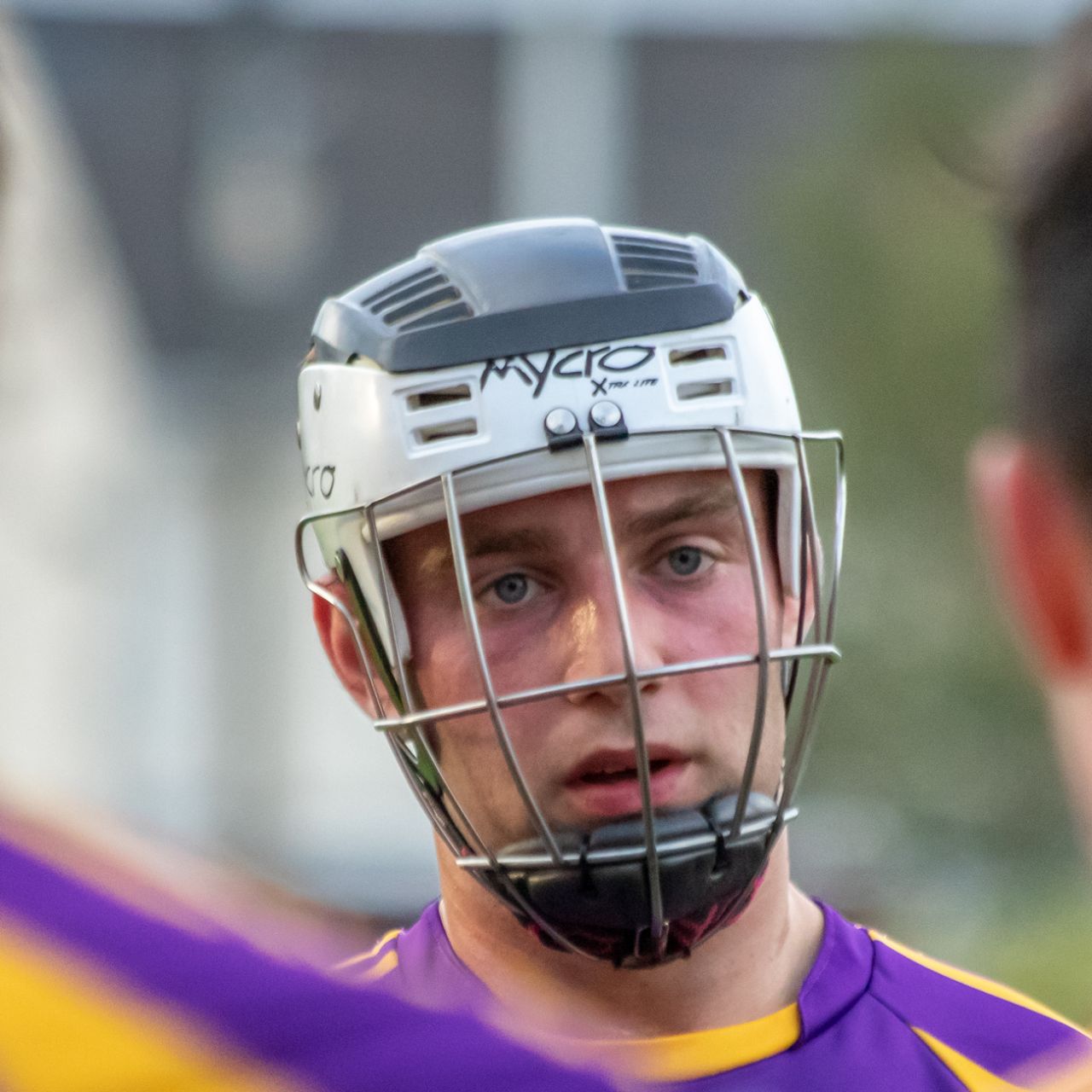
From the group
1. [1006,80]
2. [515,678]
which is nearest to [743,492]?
[515,678]

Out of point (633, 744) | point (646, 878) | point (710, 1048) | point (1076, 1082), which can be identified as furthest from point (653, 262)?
point (1076, 1082)

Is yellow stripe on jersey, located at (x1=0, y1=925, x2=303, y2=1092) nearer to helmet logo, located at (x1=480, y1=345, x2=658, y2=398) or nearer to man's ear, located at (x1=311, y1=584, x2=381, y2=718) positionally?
helmet logo, located at (x1=480, y1=345, x2=658, y2=398)

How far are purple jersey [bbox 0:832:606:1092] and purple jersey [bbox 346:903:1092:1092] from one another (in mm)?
1081

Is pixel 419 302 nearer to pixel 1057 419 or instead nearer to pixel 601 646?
pixel 601 646

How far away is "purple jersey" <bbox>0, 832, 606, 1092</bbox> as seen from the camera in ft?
2.97

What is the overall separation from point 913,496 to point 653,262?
8015 millimetres

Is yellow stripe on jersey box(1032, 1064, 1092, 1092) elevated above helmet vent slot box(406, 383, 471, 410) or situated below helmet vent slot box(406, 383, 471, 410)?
below

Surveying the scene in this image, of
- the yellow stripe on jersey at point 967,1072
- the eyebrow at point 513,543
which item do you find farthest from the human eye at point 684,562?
the yellow stripe on jersey at point 967,1072

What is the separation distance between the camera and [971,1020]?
2.13m

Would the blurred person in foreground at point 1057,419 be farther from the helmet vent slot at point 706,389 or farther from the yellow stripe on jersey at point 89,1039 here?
the helmet vent slot at point 706,389

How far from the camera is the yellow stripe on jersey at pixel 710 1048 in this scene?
2.07 meters

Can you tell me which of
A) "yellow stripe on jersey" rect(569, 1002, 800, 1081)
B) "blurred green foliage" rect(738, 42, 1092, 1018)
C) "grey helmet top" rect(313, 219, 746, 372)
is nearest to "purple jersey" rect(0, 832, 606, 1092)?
"yellow stripe on jersey" rect(569, 1002, 800, 1081)

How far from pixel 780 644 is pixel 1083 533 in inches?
50.8

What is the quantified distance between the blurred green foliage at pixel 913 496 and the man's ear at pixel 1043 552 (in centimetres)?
865
